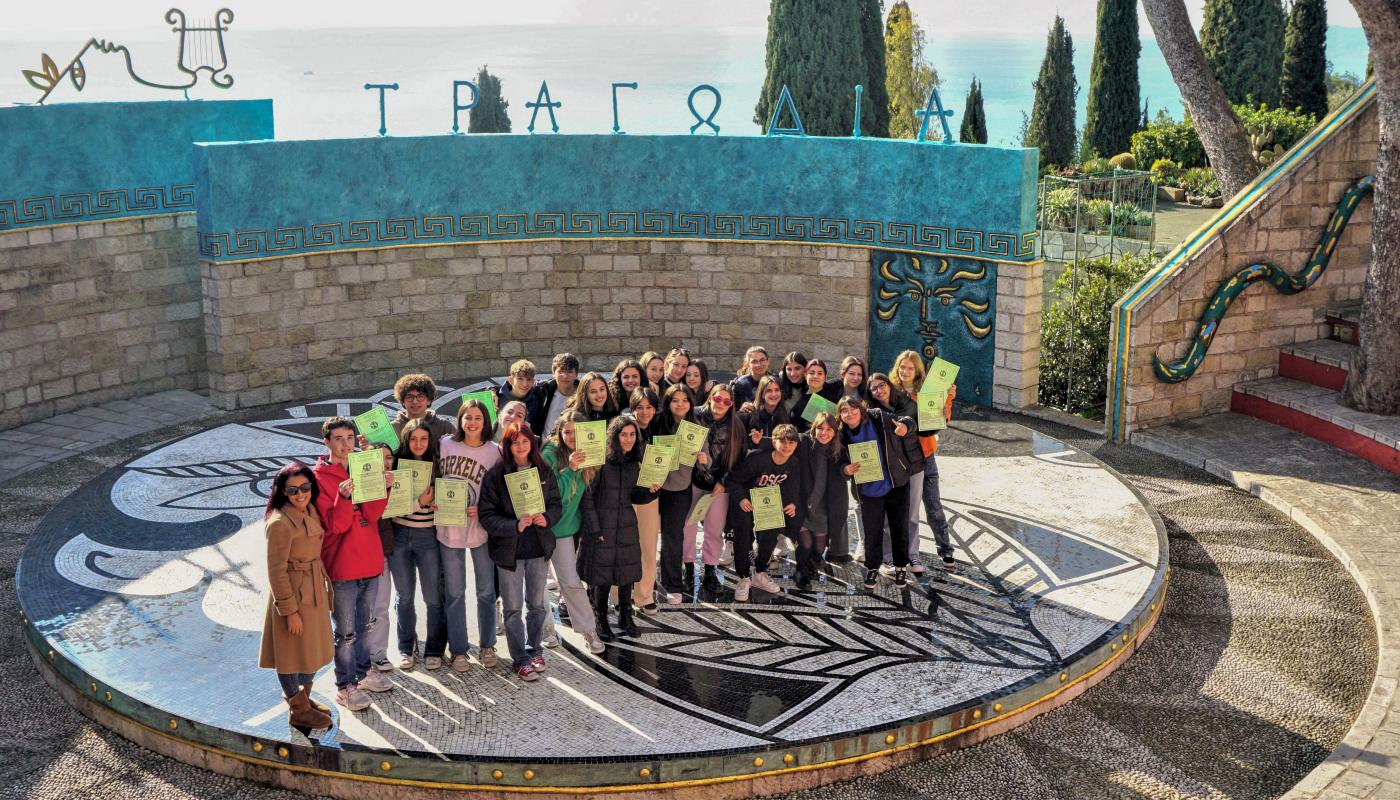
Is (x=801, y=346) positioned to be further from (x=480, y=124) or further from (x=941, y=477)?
(x=480, y=124)

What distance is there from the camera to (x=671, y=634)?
30.2 ft

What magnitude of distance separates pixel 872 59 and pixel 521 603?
77.4ft

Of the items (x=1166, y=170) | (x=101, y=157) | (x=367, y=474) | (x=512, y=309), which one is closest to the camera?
(x=367, y=474)

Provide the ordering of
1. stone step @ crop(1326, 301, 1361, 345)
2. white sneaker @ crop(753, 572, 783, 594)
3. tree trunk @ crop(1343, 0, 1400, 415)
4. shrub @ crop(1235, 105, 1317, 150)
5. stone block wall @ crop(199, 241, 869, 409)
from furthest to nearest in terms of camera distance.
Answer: shrub @ crop(1235, 105, 1317, 150) → stone block wall @ crop(199, 241, 869, 409) → stone step @ crop(1326, 301, 1361, 345) → tree trunk @ crop(1343, 0, 1400, 415) → white sneaker @ crop(753, 572, 783, 594)

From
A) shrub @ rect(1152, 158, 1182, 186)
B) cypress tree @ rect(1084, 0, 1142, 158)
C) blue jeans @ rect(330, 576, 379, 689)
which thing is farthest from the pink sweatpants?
cypress tree @ rect(1084, 0, 1142, 158)

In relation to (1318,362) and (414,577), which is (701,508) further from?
(1318,362)

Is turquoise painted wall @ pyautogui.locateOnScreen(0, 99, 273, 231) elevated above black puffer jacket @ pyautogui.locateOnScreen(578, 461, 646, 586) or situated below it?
above

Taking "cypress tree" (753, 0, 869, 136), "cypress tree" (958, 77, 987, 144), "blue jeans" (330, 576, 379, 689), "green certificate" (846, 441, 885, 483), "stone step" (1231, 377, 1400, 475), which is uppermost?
"cypress tree" (753, 0, 869, 136)

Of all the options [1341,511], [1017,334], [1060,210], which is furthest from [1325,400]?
[1060,210]

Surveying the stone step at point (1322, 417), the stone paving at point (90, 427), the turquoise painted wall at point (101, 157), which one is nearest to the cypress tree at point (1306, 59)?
the stone step at point (1322, 417)

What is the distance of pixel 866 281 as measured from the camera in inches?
621

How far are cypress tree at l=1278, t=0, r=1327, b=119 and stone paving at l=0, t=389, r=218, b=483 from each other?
85.9 ft

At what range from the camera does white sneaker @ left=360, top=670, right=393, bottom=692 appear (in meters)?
8.34

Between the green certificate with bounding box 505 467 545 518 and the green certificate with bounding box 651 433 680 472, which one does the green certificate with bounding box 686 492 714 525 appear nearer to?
the green certificate with bounding box 651 433 680 472
